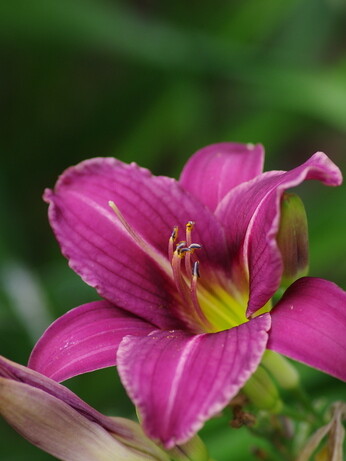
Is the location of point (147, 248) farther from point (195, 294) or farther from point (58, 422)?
point (58, 422)

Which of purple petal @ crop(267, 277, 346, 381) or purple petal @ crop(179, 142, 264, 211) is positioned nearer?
purple petal @ crop(267, 277, 346, 381)

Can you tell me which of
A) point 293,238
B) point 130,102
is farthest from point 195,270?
point 130,102

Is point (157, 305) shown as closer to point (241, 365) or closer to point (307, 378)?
point (241, 365)

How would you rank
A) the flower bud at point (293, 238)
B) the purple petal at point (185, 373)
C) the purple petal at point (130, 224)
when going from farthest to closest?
the purple petal at point (130, 224) < the flower bud at point (293, 238) < the purple petal at point (185, 373)

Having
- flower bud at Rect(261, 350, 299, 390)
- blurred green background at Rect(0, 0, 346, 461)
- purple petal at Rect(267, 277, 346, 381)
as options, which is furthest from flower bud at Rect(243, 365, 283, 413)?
blurred green background at Rect(0, 0, 346, 461)

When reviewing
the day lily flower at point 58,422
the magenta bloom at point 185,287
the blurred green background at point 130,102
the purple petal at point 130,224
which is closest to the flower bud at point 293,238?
the magenta bloom at point 185,287

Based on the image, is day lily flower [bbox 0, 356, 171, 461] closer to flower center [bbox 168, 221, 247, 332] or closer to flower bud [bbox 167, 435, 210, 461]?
flower bud [bbox 167, 435, 210, 461]

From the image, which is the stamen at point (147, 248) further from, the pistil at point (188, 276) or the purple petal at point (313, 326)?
the purple petal at point (313, 326)
